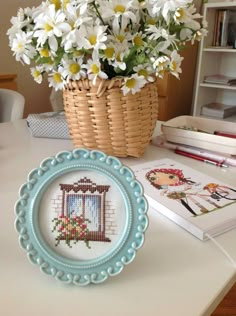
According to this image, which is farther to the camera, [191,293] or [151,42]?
[151,42]

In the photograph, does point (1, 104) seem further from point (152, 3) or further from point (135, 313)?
point (135, 313)

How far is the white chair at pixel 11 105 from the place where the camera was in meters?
1.48

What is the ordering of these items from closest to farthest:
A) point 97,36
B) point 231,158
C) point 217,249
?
1. point 217,249
2. point 97,36
3. point 231,158

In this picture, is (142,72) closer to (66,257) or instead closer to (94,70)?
(94,70)

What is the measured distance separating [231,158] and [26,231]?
59 cm

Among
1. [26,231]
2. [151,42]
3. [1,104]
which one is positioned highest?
[151,42]

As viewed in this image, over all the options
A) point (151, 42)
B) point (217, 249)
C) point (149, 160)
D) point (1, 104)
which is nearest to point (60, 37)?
point (151, 42)

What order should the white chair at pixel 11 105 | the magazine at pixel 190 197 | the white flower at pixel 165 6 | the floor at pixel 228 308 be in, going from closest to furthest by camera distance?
1. the magazine at pixel 190 197
2. the white flower at pixel 165 6
3. the floor at pixel 228 308
4. the white chair at pixel 11 105

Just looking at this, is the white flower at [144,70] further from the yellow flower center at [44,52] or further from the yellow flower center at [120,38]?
the yellow flower center at [44,52]

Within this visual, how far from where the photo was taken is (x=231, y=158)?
835mm

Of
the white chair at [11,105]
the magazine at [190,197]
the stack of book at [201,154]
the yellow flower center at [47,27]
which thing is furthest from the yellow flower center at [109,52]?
the white chair at [11,105]

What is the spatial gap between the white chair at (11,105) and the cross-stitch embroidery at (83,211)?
3.72 ft

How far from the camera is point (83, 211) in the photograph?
0.42 meters

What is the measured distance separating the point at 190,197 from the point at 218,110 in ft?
7.04
